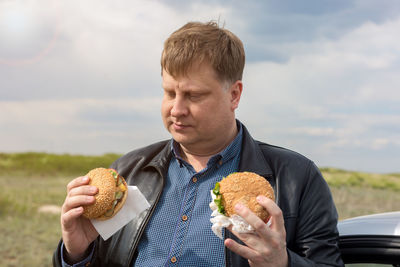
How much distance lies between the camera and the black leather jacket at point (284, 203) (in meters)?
2.52

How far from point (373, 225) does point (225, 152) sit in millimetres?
1068

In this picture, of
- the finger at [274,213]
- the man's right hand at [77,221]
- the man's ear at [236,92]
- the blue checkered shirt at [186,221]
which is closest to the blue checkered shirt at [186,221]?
the blue checkered shirt at [186,221]

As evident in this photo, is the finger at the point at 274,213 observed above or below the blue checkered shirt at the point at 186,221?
above

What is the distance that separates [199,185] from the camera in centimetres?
275

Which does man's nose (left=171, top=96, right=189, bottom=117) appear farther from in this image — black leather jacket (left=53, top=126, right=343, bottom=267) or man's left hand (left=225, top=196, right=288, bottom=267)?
man's left hand (left=225, top=196, right=288, bottom=267)

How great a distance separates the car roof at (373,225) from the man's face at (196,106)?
1.07 metres

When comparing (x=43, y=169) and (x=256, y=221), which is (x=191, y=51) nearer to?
(x=256, y=221)

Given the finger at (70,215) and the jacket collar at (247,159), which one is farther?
the jacket collar at (247,159)

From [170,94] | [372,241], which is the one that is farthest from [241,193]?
→ [372,241]

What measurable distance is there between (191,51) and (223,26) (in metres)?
0.58

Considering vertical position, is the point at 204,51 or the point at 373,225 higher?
the point at 204,51

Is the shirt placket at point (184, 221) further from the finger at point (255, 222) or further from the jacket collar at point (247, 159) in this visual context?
the finger at point (255, 222)

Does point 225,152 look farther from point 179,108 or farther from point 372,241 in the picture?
point 372,241

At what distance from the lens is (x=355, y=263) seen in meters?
2.67
